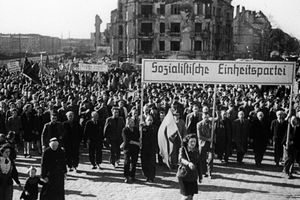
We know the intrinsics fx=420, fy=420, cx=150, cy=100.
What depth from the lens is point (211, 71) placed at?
471 inches

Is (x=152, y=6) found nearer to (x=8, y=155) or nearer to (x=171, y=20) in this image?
(x=171, y=20)

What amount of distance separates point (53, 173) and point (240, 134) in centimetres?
708

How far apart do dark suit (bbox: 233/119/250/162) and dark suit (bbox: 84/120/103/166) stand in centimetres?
441

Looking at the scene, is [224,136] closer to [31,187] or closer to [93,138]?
[93,138]

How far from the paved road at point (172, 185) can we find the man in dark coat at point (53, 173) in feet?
4.42

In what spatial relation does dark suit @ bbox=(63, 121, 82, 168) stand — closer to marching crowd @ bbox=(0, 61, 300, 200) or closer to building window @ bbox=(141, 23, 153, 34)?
marching crowd @ bbox=(0, 61, 300, 200)

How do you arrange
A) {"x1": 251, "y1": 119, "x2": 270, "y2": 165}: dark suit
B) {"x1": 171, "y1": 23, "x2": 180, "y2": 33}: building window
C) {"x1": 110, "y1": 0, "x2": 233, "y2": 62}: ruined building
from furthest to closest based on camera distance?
{"x1": 171, "y1": 23, "x2": 180, "y2": 33}: building window
{"x1": 110, "y1": 0, "x2": 233, "y2": 62}: ruined building
{"x1": 251, "y1": 119, "x2": 270, "y2": 165}: dark suit

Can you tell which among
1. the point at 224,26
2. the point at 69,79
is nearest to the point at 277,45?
the point at 224,26

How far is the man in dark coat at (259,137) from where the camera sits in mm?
13430

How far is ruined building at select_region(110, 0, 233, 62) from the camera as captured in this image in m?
66.7

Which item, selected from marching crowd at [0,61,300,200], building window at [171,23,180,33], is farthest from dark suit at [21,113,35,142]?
building window at [171,23,180,33]

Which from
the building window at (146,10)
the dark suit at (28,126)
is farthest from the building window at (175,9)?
the dark suit at (28,126)

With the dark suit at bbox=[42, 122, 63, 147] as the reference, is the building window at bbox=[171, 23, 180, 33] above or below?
above

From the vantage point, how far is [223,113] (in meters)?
13.5
